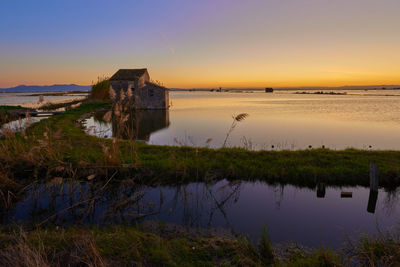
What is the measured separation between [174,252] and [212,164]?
6572mm

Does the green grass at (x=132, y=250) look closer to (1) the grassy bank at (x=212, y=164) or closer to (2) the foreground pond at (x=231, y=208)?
(2) the foreground pond at (x=231, y=208)

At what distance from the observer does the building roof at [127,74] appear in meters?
45.6

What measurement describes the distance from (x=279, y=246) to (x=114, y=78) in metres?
46.2

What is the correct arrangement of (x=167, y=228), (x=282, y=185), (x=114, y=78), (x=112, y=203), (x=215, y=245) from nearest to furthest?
1. (x=215, y=245)
2. (x=167, y=228)
3. (x=112, y=203)
4. (x=282, y=185)
5. (x=114, y=78)

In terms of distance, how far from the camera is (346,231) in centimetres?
723

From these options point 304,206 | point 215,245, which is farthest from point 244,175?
point 215,245

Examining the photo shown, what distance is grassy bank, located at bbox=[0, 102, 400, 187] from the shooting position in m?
10.4

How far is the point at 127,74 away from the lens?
47.1m

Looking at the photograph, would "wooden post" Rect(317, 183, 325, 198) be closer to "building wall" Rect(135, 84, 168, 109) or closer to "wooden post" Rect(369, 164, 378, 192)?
"wooden post" Rect(369, 164, 378, 192)

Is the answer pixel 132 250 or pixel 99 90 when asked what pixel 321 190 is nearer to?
pixel 132 250

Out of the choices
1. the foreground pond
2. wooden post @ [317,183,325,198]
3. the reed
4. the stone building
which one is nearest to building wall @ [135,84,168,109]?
the stone building

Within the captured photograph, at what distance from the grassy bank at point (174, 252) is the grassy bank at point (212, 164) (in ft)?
13.0

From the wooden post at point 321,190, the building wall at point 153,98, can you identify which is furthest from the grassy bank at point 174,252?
the building wall at point 153,98

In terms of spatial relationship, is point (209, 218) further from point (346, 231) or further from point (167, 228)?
point (346, 231)
